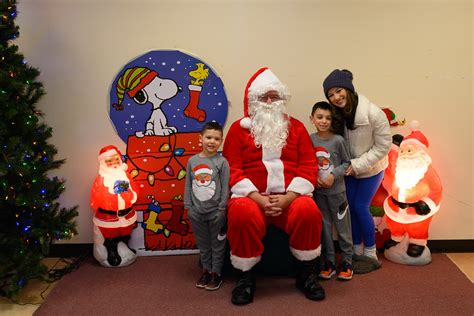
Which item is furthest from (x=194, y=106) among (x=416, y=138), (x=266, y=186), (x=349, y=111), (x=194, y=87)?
(x=416, y=138)

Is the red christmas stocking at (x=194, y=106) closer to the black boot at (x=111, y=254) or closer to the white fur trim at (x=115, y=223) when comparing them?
the white fur trim at (x=115, y=223)

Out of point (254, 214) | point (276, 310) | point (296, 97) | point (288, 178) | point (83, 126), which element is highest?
point (296, 97)

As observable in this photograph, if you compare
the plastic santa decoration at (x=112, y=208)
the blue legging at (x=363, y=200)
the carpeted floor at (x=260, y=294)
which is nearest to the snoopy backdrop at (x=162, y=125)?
the plastic santa decoration at (x=112, y=208)

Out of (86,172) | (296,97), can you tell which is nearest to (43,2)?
(86,172)

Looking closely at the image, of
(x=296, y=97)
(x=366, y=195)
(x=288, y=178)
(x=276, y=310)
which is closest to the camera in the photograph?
(x=276, y=310)

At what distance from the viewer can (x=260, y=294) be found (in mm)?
2977

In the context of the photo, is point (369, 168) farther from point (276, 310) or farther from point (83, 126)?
point (83, 126)

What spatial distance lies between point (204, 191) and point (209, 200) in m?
0.07

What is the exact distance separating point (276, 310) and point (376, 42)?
2.21m

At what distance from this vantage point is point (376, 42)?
351 centimetres

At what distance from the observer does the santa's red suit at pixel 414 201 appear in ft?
11.0

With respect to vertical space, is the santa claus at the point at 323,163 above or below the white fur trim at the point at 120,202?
above

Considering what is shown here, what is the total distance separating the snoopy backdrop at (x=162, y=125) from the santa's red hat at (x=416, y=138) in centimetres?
145

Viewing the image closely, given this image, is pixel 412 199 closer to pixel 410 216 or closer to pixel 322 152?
pixel 410 216
